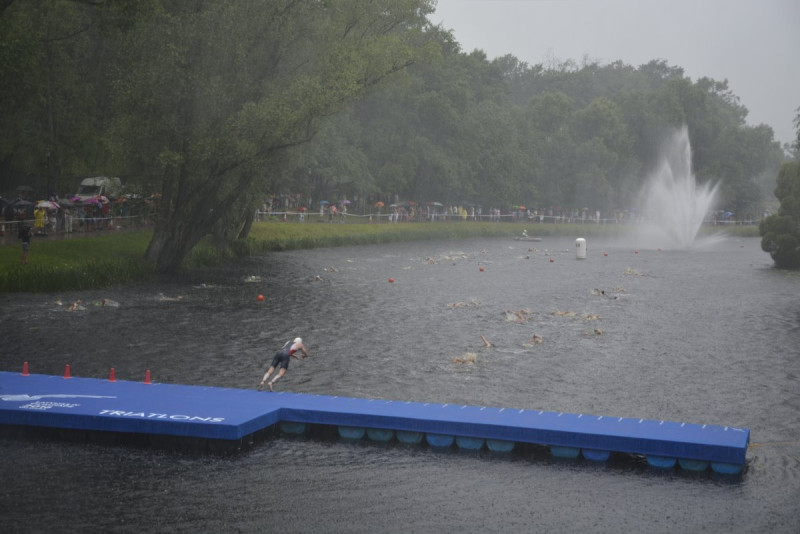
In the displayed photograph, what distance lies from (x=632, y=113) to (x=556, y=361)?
139254mm

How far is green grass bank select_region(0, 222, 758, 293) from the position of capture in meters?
51.8

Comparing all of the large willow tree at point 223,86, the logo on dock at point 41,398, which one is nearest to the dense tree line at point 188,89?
the large willow tree at point 223,86

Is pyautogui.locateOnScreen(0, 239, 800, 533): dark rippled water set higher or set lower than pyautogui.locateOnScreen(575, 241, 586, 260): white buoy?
lower

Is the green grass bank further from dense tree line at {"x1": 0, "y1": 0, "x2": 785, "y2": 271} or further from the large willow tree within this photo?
the large willow tree

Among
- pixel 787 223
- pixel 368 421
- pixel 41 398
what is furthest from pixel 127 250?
pixel 787 223

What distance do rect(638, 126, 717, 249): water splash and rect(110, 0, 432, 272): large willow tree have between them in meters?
68.5

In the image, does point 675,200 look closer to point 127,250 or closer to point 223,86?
point 127,250

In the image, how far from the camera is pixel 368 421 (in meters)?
25.4

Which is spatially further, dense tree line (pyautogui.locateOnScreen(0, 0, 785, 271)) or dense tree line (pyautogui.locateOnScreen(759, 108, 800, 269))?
dense tree line (pyautogui.locateOnScreen(759, 108, 800, 269))

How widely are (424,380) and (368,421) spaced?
8.14 m

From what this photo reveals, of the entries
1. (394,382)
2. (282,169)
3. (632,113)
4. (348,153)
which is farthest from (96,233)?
(632,113)

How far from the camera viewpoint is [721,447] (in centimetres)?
2278

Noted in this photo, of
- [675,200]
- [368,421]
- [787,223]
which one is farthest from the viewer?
[675,200]

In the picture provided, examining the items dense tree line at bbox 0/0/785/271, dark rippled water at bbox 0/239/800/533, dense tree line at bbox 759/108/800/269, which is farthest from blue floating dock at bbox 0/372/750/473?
dense tree line at bbox 759/108/800/269
